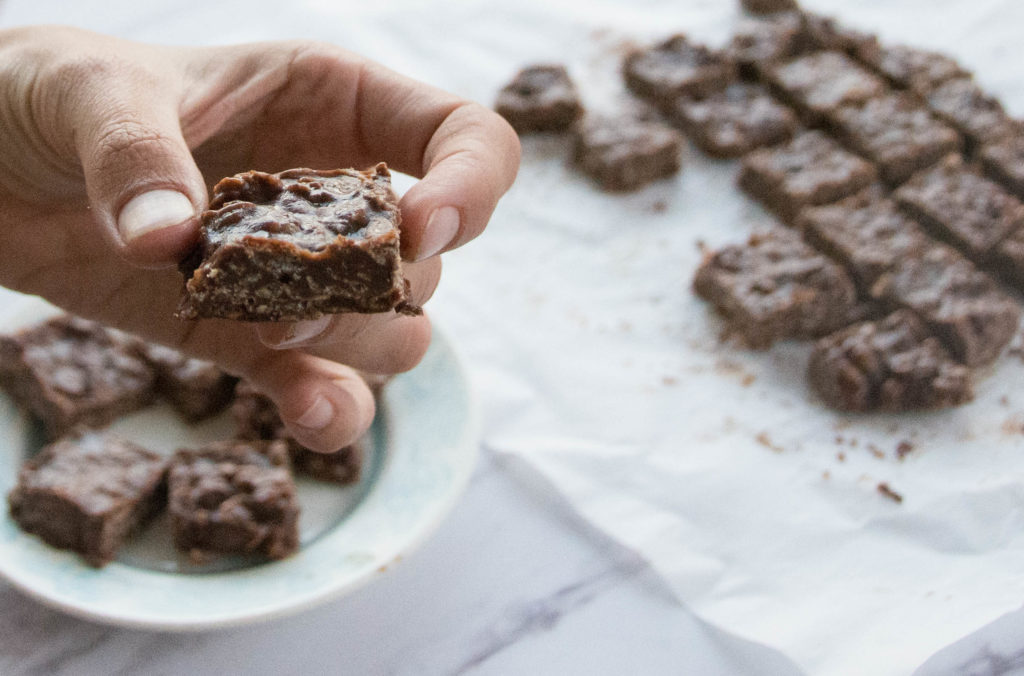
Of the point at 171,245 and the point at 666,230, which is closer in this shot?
the point at 171,245

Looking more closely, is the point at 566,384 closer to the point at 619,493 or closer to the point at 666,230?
the point at 619,493

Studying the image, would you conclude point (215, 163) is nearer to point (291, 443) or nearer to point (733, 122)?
point (291, 443)

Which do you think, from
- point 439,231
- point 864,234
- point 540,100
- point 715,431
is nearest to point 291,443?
point 439,231

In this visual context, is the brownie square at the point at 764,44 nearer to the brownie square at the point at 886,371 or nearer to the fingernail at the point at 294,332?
the brownie square at the point at 886,371

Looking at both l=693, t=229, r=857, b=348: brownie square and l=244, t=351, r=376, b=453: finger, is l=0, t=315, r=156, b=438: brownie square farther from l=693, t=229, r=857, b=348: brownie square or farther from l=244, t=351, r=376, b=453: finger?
l=693, t=229, r=857, b=348: brownie square

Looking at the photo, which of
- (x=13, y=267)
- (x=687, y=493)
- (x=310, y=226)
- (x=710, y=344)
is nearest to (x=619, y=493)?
(x=687, y=493)
